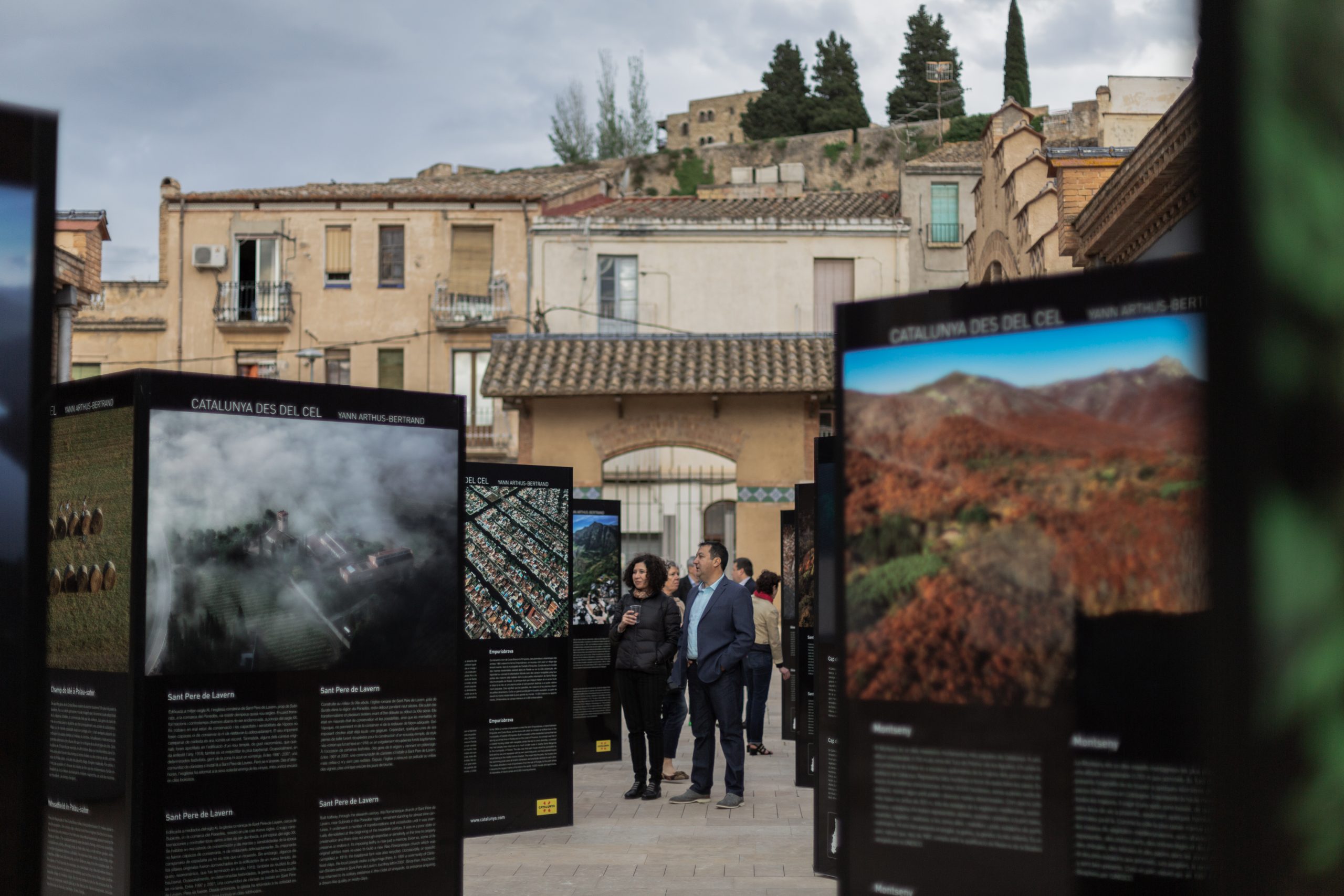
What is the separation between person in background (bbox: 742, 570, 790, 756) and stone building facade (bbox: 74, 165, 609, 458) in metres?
20.7

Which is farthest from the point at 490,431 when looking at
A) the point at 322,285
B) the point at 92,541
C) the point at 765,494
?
the point at 92,541

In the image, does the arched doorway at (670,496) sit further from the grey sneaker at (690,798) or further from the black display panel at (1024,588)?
the black display panel at (1024,588)

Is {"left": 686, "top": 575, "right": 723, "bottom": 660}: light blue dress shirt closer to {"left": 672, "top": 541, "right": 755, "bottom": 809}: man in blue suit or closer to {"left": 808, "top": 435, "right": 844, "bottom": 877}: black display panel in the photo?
{"left": 672, "top": 541, "right": 755, "bottom": 809}: man in blue suit

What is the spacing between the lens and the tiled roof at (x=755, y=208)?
103ft

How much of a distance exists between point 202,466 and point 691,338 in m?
20.8

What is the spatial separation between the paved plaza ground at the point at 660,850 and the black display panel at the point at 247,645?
2.50 meters

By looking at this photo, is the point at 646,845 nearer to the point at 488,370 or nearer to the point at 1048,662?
the point at 1048,662

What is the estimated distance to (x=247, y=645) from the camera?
4730 millimetres

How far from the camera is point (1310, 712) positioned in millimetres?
1794

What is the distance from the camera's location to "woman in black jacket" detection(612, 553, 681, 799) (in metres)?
10.4

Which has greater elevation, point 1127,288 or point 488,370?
point 488,370

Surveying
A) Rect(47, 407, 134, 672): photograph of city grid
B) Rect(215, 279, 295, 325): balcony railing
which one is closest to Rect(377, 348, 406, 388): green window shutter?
Rect(215, 279, 295, 325): balcony railing

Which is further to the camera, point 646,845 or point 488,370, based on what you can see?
point 488,370

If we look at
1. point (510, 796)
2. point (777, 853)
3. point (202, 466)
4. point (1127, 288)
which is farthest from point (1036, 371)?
point (510, 796)
